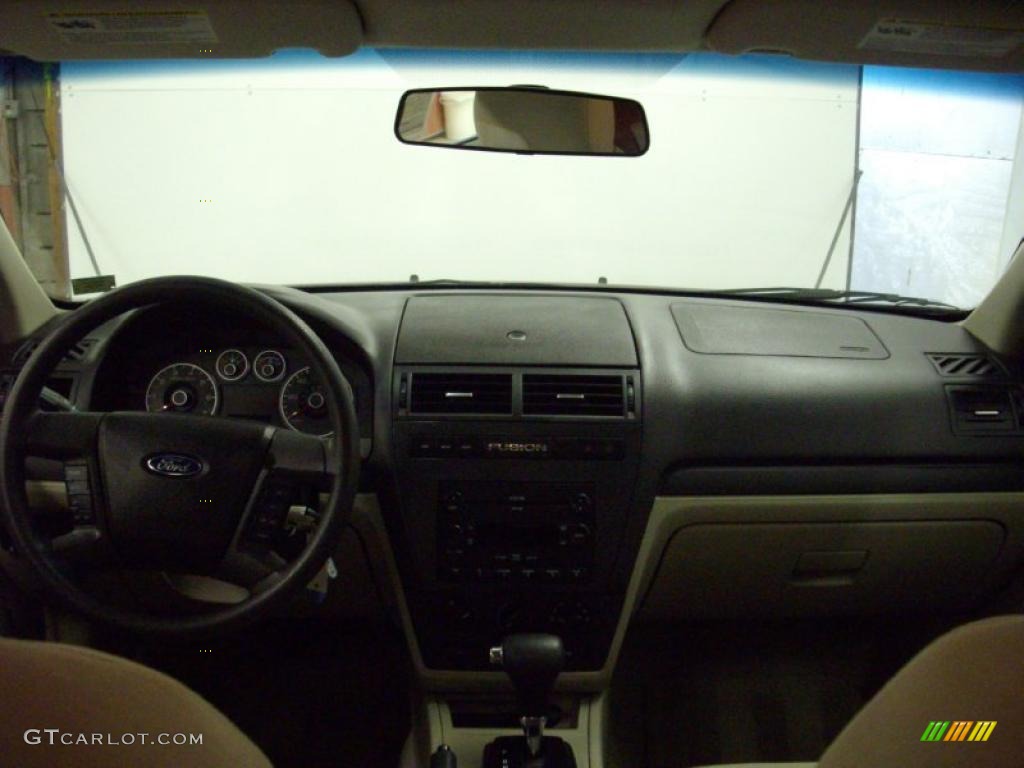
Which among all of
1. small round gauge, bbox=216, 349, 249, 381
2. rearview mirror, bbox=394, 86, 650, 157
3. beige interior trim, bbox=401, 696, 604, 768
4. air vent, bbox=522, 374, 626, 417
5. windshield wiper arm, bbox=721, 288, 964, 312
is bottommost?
beige interior trim, bbox=401, 696, 604, 768

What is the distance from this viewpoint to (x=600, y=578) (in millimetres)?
2244

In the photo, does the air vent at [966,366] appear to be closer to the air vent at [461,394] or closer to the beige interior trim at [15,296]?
the air vent at [461,394]

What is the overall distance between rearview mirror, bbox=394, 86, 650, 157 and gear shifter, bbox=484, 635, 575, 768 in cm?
131

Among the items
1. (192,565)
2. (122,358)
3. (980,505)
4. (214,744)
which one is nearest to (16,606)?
(122,358)

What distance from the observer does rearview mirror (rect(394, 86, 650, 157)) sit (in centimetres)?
217

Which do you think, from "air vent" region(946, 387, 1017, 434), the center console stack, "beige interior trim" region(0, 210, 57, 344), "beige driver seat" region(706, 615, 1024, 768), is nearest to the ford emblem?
the center console stack

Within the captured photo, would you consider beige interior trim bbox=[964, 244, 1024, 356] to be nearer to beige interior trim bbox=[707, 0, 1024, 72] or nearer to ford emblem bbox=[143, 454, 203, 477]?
beige interior trim bbox=[707, 0, 1024, 72]

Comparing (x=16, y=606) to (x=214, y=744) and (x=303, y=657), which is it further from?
(x=214, y=744)

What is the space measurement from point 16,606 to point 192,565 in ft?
3.58

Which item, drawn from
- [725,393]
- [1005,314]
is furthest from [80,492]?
[1005,314]

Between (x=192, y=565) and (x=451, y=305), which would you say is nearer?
(x=192, y=565)

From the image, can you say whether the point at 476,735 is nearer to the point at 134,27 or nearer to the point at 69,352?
the point at 69,352

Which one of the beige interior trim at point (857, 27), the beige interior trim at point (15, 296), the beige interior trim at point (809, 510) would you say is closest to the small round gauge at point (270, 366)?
the beige interior trim at point (15, 296)

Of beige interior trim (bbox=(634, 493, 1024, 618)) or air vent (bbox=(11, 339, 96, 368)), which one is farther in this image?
beige interior trim (bbox=(634, 493, 1024, 618))
